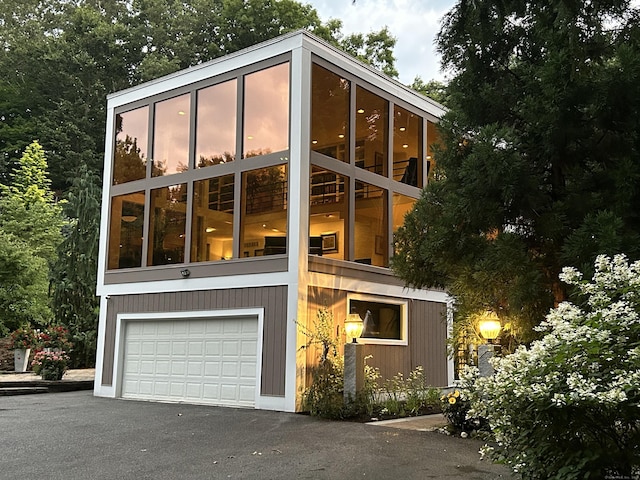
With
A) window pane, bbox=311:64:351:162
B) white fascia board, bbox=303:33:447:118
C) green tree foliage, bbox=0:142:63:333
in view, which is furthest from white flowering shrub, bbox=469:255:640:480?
green tree foliage, bbox=0:142:63:333

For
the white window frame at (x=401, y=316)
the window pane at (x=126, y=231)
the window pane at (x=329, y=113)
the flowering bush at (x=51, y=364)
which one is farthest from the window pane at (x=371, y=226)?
the flowering bush at (x=51, y=364)

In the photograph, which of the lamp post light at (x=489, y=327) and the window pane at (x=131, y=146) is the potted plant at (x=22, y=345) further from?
the lamp post light at (x=489, y=327)

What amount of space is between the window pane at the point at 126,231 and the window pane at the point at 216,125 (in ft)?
6.76

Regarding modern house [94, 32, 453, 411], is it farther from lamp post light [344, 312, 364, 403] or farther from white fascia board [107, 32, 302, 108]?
lamp post light [344, 312, 364, 403]

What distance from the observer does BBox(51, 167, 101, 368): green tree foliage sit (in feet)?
62.7

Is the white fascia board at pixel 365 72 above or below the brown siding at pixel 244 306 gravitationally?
above

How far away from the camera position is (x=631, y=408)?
3572mm

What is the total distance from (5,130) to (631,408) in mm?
29981

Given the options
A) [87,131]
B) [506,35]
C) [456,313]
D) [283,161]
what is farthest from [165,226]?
[87,131]

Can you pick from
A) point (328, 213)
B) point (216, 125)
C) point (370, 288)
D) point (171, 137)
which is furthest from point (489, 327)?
point (171, 137)

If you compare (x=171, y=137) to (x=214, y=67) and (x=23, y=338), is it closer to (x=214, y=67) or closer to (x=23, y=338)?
(x=214, y=67)

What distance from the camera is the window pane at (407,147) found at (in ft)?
45.4

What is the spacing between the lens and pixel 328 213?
1186cm

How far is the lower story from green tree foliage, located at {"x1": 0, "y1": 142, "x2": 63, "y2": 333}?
7.25 meters
